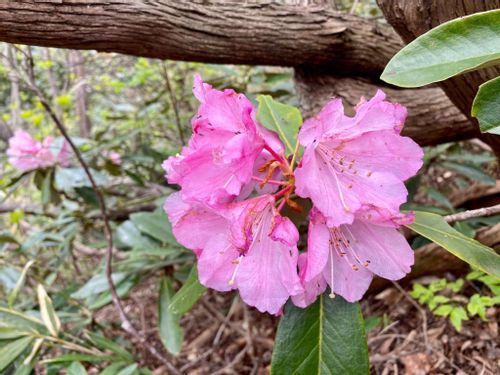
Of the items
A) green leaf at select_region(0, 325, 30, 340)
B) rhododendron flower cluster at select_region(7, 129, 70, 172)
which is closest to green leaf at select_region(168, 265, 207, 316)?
green leaf at select_region(0, 325, 30, 340)

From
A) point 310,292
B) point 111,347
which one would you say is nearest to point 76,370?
point 111,347

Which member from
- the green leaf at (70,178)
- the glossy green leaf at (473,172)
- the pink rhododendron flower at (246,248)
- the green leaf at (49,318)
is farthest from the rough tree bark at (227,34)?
the green leaf at (70,178)

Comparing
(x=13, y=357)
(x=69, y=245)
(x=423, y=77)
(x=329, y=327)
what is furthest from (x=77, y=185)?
(x=423, y=77)

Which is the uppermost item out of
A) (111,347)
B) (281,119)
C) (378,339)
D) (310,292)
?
(281,119)

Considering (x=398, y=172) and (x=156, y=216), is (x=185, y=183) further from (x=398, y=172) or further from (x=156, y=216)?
(x=156, y=216)

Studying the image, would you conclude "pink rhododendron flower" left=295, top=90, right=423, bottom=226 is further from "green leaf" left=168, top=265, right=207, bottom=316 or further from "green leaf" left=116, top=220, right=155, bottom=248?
"green leaf" left=116, top=220, right=155, bottom=248

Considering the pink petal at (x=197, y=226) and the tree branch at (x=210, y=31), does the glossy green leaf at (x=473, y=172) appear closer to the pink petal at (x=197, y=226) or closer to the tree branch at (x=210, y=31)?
the tree branch at (x=210, y=31)

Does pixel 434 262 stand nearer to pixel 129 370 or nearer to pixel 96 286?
pixel 129 370
